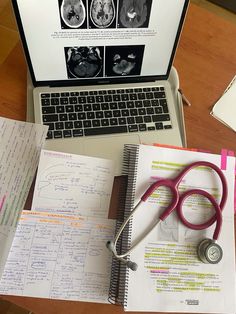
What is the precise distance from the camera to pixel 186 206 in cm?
66

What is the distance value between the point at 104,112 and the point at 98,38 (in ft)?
0.49

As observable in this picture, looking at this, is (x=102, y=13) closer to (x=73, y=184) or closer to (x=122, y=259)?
(x=73, y=184)

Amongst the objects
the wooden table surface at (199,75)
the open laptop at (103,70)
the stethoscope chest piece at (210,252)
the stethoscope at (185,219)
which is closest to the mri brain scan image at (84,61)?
the open laptop at (103,70)

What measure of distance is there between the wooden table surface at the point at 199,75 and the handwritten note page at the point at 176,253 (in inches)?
4.0

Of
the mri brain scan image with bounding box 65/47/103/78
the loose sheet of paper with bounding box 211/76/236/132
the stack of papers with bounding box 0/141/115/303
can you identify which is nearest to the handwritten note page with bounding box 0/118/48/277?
the stack of papers with bounding box 0/141/115/303

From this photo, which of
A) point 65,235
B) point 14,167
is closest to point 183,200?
point 65,235

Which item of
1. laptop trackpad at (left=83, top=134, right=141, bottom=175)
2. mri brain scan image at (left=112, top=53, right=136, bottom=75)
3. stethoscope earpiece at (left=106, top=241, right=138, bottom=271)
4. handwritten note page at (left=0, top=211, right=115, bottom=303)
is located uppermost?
mri brain scan image at (left=112, top=53, right=136, bottom=75)

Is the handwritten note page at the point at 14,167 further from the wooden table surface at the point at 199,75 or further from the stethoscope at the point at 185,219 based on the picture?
the stethoscope at the point at 185,219

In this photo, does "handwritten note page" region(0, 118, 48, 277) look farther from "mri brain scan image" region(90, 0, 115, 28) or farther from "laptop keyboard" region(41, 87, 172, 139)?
"mri brain scan image" region(90, 0, 115, 28)

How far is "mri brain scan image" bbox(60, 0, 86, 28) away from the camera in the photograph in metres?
0.60

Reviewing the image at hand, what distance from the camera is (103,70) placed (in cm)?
73

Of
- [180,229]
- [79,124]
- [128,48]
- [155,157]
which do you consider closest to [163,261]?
[180,229]

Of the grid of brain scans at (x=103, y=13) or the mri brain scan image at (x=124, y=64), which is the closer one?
the grid of brain scans at (x=103, y=13)

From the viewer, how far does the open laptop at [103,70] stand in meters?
0.62
